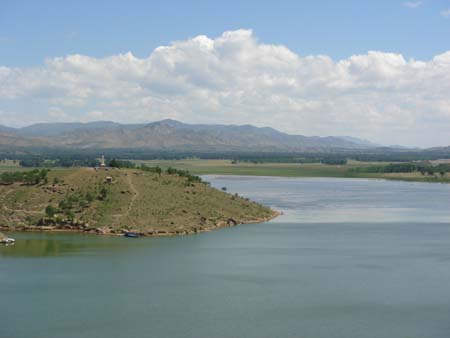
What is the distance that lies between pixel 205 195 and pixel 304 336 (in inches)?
1728

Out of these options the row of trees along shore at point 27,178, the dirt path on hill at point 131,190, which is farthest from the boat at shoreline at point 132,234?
the row of trees along shore at point 27,178

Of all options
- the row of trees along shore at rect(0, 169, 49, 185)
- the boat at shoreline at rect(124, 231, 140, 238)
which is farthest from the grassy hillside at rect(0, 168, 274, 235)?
the boat at shoreline at rect(124, 231, 140, 238)

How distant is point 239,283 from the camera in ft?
134

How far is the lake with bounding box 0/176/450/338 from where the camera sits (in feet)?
105

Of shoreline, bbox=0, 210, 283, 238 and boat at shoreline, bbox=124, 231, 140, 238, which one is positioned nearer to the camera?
boat at shoreline, bbox=124, 231, 140, 238

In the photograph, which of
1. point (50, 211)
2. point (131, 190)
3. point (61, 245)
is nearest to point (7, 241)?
point (61, 245)

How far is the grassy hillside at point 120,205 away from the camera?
64.1 meters

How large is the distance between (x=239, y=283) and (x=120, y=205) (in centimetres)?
2826

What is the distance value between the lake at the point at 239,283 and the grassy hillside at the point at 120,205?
3.24 m

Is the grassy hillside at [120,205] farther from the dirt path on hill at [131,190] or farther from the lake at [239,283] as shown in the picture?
the lake at [239,283]

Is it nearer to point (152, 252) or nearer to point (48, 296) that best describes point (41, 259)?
point (152, 252)

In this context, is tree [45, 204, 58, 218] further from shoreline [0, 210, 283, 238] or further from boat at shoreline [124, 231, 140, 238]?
boat at shoreline [124, 231, 140, 238]

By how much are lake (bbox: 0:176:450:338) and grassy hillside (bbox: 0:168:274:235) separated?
3236 mm

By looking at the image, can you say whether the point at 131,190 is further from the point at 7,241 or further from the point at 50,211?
the point at 7,241
